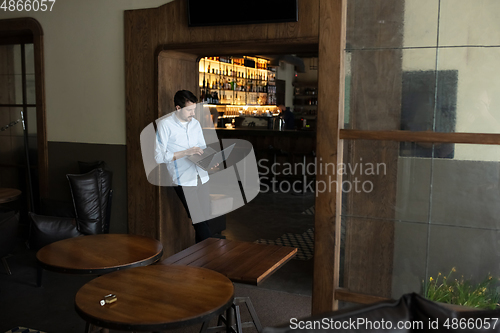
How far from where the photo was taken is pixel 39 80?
5.20 meters

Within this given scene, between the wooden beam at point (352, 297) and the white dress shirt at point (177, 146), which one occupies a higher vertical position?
the white dress shirt at point (177, 146)

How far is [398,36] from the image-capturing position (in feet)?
7.43

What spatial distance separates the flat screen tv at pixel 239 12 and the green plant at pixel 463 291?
2405mm

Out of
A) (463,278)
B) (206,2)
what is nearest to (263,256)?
(463,278)

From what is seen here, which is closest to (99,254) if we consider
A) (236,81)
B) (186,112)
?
(186,112)

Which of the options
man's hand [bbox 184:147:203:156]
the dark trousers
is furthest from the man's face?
the dark trousers

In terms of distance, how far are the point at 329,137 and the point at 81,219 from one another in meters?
2.72

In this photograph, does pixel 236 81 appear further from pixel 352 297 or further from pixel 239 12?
pixel 352 297

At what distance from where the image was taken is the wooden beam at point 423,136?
2.12 meters

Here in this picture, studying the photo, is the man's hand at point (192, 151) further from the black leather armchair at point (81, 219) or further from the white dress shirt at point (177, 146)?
the black leather armchair at point (81, 219)

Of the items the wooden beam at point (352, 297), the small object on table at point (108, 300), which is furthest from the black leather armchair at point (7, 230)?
the wooden beam at point (352, 297)

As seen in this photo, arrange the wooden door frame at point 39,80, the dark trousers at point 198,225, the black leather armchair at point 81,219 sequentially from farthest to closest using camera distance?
the wooden door frame at point 39,80 → the dark trousers at point 198,225 → the black leather armchair at point 81,219

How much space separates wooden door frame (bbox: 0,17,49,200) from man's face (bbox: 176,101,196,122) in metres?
1.80

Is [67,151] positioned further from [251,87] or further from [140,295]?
[251,87]
